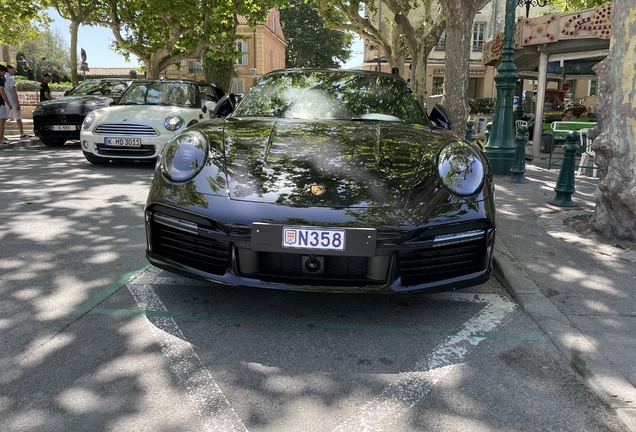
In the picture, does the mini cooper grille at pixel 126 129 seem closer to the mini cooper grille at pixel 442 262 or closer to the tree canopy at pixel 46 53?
the mini cooper grille at pixel 442 262

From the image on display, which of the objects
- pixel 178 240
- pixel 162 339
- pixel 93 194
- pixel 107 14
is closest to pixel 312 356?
pixel 162 339

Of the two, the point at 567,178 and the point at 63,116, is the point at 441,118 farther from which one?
the point at 63,116

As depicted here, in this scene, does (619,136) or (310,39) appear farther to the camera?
(310,39)

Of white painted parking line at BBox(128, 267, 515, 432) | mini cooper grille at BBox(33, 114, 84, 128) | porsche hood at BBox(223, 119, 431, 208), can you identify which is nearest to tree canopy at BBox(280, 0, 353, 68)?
mini cooper grille at BBox(33, 114, 84, 128)

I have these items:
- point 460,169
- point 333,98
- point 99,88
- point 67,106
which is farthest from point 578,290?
point 99,88

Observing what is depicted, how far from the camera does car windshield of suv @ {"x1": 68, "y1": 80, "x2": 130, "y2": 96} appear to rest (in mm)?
13260

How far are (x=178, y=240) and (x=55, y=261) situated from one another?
5.09 feet

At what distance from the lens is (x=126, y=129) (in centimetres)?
872

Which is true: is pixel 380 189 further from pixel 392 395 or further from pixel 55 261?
pixel 55 261

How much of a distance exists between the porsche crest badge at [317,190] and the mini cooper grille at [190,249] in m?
0.54

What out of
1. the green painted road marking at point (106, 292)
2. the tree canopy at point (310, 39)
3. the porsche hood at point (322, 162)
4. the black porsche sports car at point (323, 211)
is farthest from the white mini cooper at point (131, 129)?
the tree canopy at point (310, 39)

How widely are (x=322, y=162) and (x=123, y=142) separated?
6300 millimetres

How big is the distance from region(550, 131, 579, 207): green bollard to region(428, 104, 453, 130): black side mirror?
2458 mm

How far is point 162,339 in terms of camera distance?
2875 millimetres
